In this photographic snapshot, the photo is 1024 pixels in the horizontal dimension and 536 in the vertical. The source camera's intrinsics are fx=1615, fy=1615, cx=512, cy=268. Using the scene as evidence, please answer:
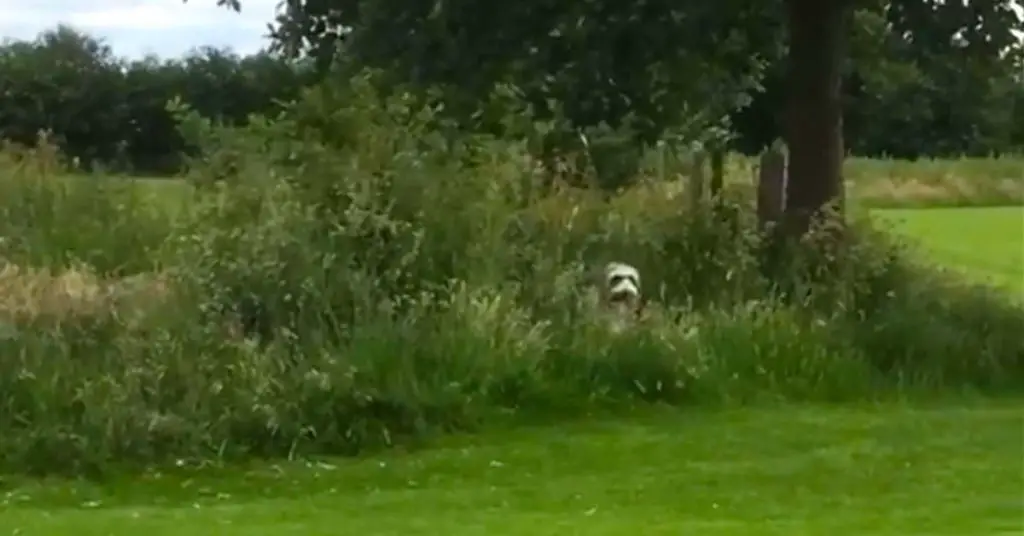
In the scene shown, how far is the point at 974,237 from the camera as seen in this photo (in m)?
A: 25.7

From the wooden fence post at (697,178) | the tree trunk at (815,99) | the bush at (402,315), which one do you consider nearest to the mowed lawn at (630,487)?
the bush at (402,315)

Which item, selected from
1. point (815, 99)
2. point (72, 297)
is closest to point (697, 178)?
point (815, 99)

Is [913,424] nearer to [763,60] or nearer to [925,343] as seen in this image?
[925,343]

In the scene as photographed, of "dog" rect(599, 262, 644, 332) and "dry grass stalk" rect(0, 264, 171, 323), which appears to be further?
"dog" rect(599, 262, 644, 332)

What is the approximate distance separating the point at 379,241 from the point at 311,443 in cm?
192

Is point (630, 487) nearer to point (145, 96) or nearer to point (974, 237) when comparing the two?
point (974, 237)

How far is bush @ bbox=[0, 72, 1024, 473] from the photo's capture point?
385 inches

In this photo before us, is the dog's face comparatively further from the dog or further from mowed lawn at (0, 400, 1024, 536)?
mowed lawn at (0, 400, 1024, 536)

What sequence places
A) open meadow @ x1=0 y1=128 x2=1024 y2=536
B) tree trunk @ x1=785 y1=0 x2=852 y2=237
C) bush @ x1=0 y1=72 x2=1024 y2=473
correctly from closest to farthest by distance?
open meadow @ x1=0 y1=128 x2=1024 y2=536, bush @ x1=0 y1=72 x2=1024 y2=473, tree trunk @ x1=785 y1=0 x2=852 y2=237

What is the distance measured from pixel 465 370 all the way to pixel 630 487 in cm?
225

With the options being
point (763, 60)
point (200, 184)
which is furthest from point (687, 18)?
point (200, 184)

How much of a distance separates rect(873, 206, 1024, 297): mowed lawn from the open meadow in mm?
2428

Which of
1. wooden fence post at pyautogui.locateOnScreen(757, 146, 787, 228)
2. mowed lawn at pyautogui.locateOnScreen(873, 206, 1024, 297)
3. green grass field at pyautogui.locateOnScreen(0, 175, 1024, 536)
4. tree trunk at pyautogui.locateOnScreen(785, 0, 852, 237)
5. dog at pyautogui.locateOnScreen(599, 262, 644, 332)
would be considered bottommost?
green grass field at pyautogui.locateOnScreen(0, 175, 1024, 536)

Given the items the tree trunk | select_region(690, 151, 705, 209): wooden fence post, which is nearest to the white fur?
select_region(690, 151, 705, 209): wooden fence post
